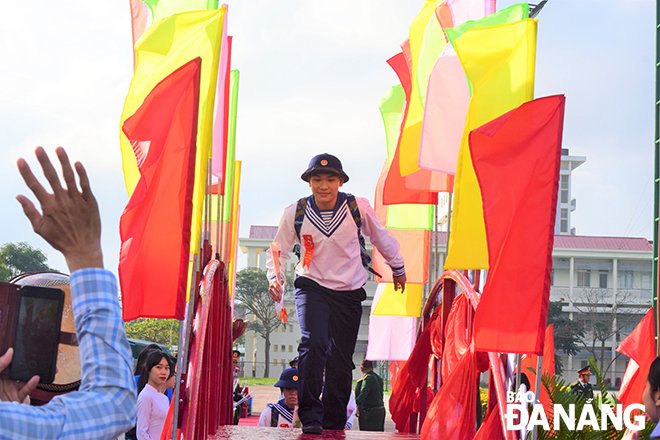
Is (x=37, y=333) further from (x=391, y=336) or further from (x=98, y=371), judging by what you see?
(x=391, y=336)

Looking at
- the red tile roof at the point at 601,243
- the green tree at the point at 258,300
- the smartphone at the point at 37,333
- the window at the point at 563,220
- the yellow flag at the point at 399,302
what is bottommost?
the smartphone at the point at 37,333

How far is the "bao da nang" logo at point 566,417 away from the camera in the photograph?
6.38 m

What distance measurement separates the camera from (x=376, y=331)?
13.5 meters

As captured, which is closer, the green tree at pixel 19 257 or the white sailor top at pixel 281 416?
the white sailor top at pixel 281 416

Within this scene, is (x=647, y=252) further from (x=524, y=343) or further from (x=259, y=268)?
(x=524, y=343)

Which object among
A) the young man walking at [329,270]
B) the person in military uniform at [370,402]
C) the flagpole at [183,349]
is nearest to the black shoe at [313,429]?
the young man walking at [329,270]

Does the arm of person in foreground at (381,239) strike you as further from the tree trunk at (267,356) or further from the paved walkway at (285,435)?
the tree trunk at (267,356)

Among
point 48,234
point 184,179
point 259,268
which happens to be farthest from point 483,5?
point 259,268

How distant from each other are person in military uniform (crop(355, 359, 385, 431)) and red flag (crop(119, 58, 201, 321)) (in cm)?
877

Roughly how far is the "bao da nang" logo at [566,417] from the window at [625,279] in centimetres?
8992

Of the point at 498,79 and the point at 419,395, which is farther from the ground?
the point at 498,79

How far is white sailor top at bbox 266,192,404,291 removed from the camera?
8234 millimetres

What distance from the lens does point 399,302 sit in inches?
490

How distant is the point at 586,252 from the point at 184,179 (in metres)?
92.1
